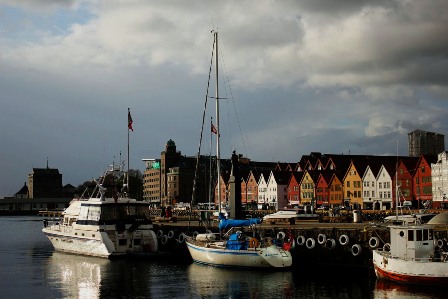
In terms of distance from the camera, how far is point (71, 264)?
57531mm

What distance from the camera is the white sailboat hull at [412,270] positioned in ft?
128

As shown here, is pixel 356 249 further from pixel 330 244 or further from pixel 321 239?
pixel 321 239

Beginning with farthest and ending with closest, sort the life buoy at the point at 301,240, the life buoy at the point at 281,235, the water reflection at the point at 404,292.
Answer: the life buoy at the point at 281,235 < the life buoy at the point at 301,240 < the water reflection at the point at 404,292

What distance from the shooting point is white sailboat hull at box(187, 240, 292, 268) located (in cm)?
4828

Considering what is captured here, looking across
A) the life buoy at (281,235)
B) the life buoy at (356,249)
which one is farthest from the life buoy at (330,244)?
the life buoy at (281,235)

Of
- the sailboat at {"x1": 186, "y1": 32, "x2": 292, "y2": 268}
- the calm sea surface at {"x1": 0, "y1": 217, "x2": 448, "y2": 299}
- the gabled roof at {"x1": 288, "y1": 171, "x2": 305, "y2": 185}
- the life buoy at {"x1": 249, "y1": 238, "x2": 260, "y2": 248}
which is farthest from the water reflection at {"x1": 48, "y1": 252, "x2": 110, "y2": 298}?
the gabled roof at {"x1": 288, "y1": 171, "x2": 305, "y2": 185}

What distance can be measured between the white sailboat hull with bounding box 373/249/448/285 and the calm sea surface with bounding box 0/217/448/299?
630 mm

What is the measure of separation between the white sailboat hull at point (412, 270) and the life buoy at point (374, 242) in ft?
15.3

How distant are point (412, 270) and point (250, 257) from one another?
13.6 meters

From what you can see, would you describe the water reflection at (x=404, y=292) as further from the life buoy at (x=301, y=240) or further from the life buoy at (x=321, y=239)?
the life buoy at (x=301, y=240)

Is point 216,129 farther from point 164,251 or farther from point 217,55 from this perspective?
point 164,251

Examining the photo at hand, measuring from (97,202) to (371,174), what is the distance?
7987 centimetres

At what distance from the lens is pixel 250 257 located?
160 feet

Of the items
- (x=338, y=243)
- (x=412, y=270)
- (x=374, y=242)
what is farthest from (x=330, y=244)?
(x=412, y=270)
